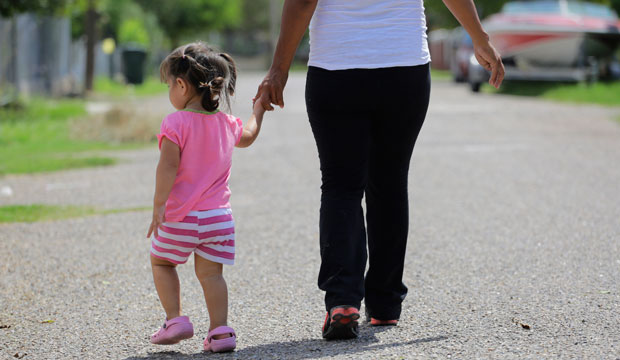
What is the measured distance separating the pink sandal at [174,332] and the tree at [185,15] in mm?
63727

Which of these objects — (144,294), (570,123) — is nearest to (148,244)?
(144,294)

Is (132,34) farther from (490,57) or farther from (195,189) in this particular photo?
(195,189)

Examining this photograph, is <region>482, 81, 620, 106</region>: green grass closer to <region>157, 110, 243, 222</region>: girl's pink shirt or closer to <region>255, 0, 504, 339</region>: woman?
<region>255, 0, 504, 339</region>: woman

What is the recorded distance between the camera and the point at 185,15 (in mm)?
68312

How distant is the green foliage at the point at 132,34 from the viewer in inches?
1666

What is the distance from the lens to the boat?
69.8 ft

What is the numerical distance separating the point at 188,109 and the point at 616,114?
13.5 m

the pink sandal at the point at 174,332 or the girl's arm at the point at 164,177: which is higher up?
the girl's arm at the point at 164,177

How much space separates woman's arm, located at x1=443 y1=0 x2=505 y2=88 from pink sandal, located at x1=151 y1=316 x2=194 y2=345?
5.30 ft

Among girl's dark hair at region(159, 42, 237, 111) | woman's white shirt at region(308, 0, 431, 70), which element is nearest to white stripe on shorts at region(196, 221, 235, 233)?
girl's dark hair at region(159, 42, 237, 111)

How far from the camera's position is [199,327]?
12.9 feet

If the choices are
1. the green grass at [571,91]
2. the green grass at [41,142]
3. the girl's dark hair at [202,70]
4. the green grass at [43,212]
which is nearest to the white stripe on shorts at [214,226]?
the girl's dark hair at [202,70]

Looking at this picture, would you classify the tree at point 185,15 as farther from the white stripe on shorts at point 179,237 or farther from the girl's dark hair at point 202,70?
the white stripe on shorts at point 179,237

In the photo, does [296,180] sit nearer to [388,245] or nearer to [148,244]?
[148,244]
